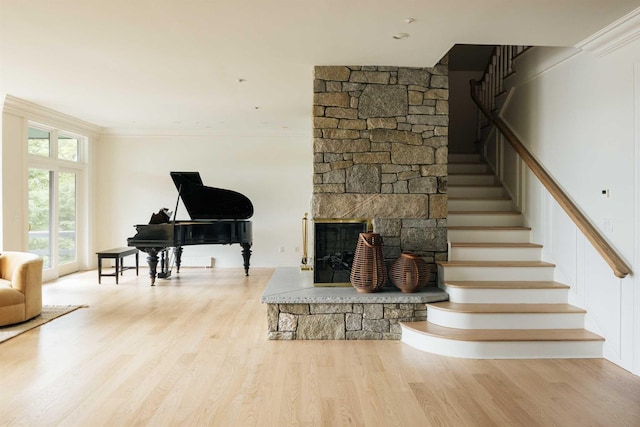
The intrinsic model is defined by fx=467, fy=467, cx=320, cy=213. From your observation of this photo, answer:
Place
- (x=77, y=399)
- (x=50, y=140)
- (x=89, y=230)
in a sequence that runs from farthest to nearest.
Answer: (x=89, y=230) < (x=50, y=140) < (x=77, y=399)

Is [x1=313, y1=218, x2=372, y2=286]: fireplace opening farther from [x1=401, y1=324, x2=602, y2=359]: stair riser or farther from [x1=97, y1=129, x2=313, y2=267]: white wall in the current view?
[x1=97, y1=129, x2=313, y2=267]: white wall

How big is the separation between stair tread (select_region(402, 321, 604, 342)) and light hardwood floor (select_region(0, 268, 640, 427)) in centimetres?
18

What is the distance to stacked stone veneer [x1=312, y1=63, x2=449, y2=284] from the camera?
4766mm

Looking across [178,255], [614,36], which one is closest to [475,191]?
[614,36]

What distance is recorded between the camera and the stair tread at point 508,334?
379 cm

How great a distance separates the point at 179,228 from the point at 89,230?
267 cm

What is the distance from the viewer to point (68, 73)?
16.5ft

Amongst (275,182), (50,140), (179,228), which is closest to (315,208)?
(179,228)

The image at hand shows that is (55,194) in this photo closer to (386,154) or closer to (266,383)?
(386,154)

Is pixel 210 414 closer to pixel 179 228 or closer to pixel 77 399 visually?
pixel 77 399

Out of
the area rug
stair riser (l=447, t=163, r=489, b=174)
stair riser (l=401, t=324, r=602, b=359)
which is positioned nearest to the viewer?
stair riser (l=401, t=324, r=602, b=359)

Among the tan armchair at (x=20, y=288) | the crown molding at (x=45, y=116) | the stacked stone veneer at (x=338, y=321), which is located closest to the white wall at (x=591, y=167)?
the stacked stone veneer at (x=338, y=321)

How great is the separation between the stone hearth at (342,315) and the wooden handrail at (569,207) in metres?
1.43

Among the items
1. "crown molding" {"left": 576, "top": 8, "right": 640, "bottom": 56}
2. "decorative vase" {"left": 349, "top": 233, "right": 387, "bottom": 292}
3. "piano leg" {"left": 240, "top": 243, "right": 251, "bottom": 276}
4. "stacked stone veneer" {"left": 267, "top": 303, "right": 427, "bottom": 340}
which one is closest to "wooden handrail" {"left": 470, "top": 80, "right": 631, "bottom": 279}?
"crown molding" {"left": 576, "top": 8, "right": 640, "bottom": 56}
